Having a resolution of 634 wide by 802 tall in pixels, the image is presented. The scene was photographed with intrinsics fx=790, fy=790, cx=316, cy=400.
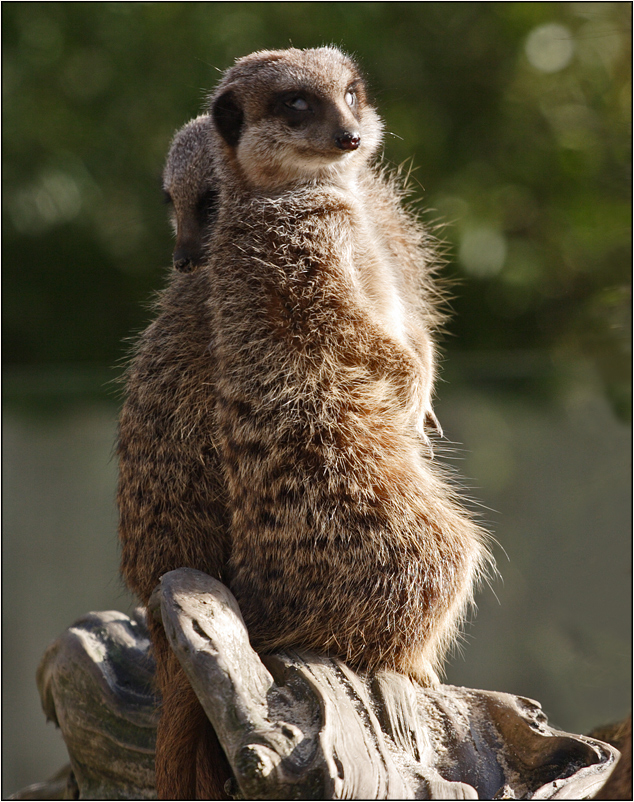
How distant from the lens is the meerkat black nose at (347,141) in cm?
139

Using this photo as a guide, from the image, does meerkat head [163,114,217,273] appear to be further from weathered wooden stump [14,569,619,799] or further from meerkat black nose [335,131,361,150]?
weathered wooden stump [14,569,619,799]

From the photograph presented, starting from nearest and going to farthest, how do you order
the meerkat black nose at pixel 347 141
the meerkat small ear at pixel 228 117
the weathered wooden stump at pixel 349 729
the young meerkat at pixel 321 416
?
the weathered wooden stump at pixel 349 729, the young meerkat at pixel 321 416, the meerkat black nose at pixel 347 141, the meerkat small ear at pixel 228 117

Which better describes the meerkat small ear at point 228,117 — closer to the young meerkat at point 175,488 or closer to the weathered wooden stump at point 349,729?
the young meerkat at point 175,488

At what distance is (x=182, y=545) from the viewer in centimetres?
140

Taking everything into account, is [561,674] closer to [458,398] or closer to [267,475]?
[458,398]

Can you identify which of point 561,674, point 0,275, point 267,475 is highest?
point 0,275

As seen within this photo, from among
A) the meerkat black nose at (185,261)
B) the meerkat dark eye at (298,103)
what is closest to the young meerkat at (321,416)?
the meerkat dark eye at (298,103)

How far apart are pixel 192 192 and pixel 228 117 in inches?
8.3

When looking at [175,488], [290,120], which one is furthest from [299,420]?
[290,120]

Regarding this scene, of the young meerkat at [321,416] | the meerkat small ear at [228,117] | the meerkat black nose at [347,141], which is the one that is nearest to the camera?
the young meerkat at [321,416]

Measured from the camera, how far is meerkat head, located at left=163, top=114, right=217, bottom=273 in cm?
158

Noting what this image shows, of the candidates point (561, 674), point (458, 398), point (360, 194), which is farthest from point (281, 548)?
point (458, 398)

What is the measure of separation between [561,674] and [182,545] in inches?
85.6

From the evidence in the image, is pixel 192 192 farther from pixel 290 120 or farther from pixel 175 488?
pixel 175 488
